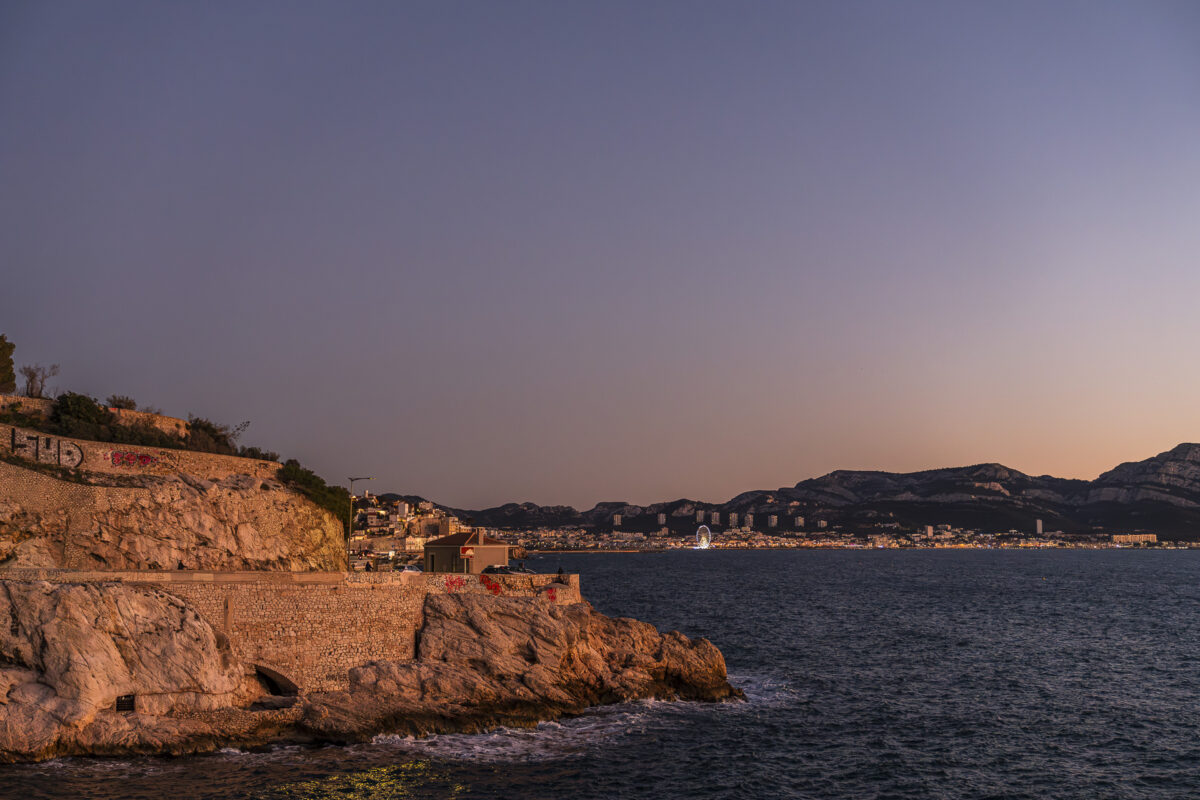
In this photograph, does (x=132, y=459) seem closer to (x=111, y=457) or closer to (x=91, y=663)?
(x=111, y=457)

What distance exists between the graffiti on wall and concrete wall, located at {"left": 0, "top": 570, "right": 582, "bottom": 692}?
14131 mm

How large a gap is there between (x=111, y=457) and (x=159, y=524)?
7.56 metres

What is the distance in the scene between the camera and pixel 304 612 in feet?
111

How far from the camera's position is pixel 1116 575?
141000 mm

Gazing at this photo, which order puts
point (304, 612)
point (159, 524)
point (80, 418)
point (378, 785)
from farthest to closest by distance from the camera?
1. point (80, 418)
2. point (159, 524)
3. point (304, 612)
4. point (378, 785)

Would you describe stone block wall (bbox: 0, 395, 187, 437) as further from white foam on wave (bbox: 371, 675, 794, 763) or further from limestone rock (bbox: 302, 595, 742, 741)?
white foam on wave (bbox: 371, 675, 794, 763)

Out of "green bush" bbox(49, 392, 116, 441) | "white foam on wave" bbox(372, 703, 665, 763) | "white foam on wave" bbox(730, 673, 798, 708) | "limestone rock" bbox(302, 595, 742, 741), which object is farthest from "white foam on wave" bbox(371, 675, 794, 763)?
"green bush" bbox(49, 392, 116, 441)

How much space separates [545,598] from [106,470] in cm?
2396

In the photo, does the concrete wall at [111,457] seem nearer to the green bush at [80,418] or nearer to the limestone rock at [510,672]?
the green bush at [80,418]

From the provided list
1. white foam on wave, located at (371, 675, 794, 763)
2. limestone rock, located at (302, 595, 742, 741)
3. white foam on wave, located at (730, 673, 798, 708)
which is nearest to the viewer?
white foam on wave, located at (371, 675, 794, 763)

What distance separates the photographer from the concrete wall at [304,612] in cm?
3203

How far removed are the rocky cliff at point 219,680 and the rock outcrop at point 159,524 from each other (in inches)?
305

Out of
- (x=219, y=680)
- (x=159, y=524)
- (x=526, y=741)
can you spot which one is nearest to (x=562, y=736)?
(x=526, y=741)

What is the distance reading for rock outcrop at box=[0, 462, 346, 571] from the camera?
118 feet
